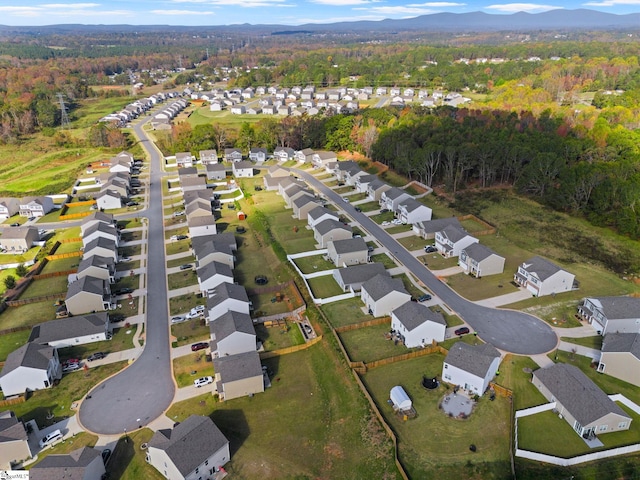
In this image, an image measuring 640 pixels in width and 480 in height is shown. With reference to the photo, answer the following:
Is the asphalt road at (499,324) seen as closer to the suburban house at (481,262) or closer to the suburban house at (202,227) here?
the suburban house at (481,262)

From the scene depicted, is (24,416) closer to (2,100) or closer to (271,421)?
(271,421)

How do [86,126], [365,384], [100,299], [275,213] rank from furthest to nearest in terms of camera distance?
[86,126] → [275,213] → [100,299] → [365,384]

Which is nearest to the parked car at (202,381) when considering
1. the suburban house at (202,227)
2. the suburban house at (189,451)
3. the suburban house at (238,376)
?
the suburban house at (238,376)

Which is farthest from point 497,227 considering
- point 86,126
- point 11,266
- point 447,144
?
point 86,126

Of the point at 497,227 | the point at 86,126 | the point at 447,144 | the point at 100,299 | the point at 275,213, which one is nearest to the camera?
the point at 100,299

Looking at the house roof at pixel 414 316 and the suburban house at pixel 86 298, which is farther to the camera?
the suburban house at pixel 86 298

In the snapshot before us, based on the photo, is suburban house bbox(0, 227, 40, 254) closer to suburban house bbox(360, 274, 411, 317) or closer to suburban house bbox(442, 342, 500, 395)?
suburban house bbox(360, 274, 411, 317)

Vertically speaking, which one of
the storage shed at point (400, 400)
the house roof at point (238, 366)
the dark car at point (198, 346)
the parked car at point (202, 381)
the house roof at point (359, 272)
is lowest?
the dark car at point (198, 346)
